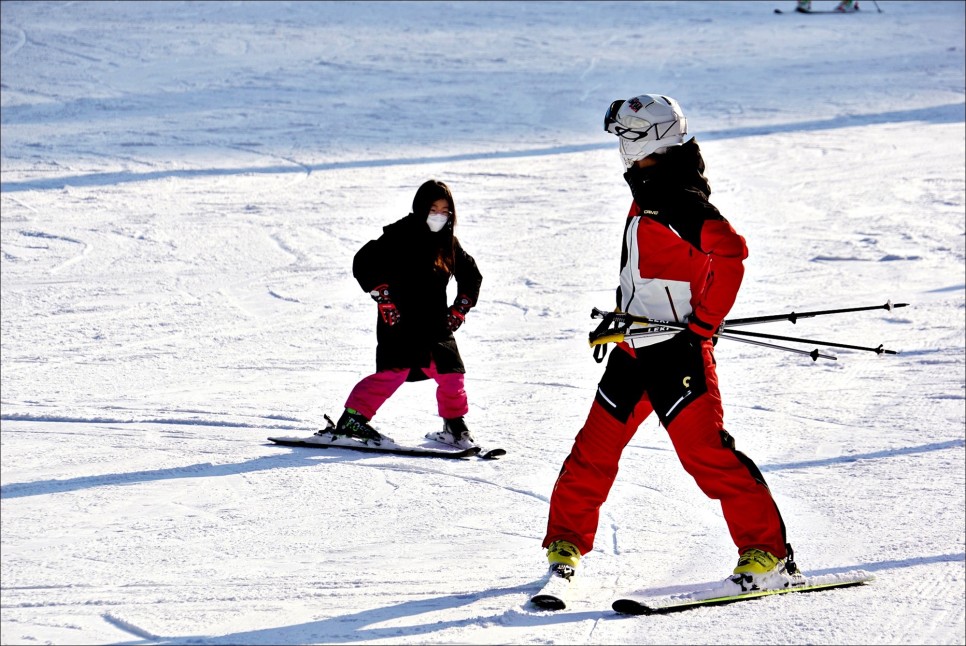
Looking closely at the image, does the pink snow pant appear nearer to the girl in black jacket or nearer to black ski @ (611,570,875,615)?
the girl in black jacket

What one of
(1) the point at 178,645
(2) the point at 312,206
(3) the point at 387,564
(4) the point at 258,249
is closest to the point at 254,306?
(4) the point at 258,249

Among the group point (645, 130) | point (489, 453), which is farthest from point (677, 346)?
point (489, 453)

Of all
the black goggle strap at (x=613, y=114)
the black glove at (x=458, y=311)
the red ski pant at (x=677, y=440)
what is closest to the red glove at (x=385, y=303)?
the black glove at (x=458, y=311)

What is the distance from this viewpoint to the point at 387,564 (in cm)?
449

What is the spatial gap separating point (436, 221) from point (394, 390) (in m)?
0.82

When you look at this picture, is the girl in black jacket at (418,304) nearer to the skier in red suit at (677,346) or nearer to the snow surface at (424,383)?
the snow surface at (424,383)

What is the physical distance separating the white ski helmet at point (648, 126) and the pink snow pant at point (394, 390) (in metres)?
1.98

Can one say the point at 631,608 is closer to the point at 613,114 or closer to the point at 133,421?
the point at 613,114

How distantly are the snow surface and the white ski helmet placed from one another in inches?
57.6

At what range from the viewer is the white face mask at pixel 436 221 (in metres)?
5.58

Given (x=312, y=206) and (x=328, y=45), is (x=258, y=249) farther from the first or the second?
(x=328, y=45)

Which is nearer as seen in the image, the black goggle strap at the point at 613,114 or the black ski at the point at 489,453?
the black goggle strap at the point at 613,114

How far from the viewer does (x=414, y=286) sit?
5.67m

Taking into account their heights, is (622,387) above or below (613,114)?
below
